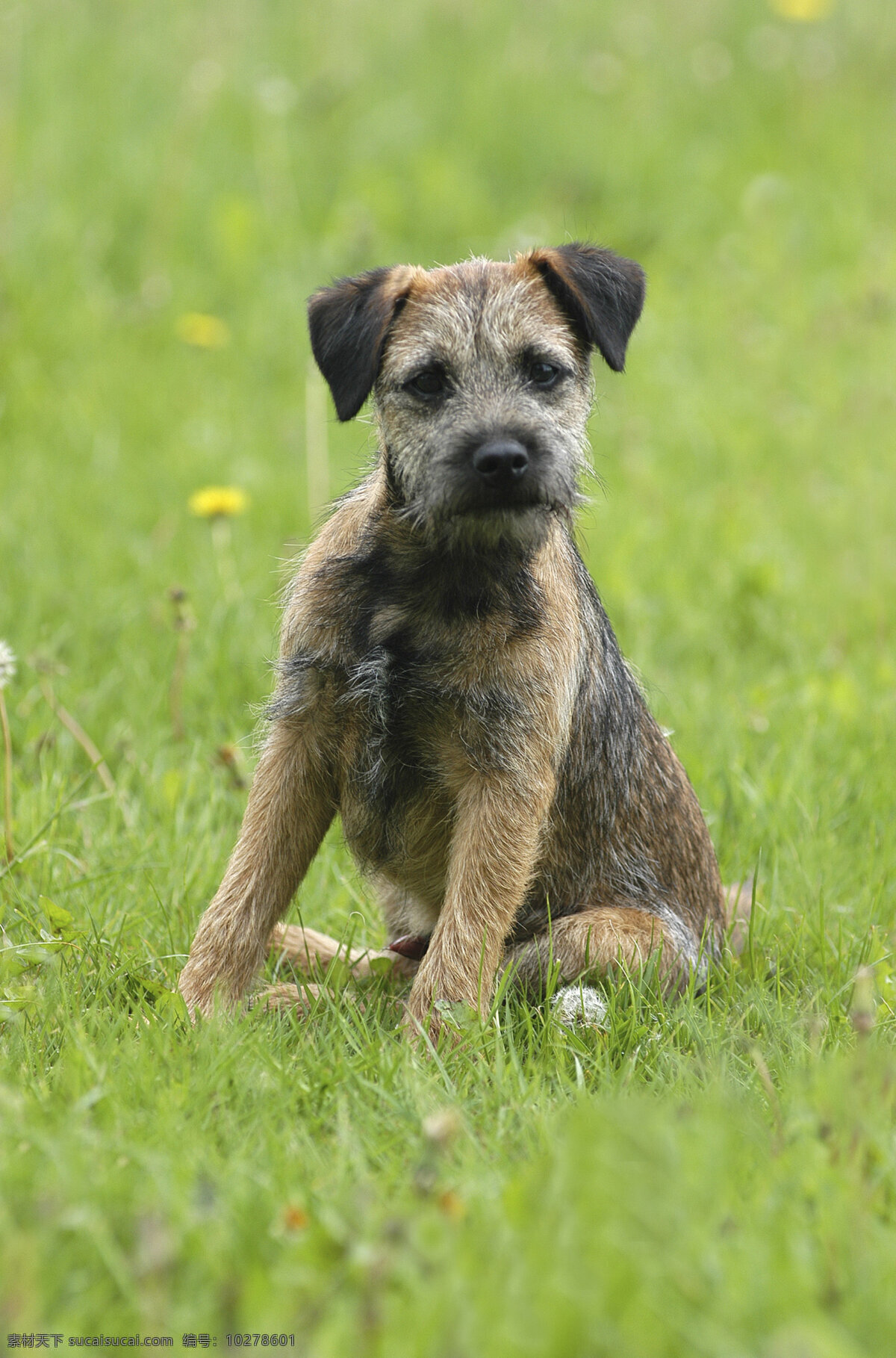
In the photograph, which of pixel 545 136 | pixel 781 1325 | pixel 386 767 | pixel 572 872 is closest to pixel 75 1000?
pixel 386 767

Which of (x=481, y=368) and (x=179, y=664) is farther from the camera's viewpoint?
(x=179, y=664)

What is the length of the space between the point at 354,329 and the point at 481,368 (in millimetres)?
336

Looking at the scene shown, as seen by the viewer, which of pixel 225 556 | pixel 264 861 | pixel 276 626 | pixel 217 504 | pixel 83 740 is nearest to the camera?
pixel 264 861

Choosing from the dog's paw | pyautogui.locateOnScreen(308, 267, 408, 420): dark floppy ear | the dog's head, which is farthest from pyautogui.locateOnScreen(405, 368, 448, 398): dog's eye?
the dog's paw

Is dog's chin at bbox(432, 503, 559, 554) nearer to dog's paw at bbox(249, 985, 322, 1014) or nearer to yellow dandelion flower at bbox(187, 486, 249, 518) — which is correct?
dog's paw at bbox(249, 985, 322, 1014)

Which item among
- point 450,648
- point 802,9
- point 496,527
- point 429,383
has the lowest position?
point 450,648

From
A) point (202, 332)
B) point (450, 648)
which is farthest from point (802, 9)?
point (450, 648)

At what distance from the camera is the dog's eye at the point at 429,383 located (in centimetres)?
329

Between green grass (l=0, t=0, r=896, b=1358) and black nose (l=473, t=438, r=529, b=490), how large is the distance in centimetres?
119

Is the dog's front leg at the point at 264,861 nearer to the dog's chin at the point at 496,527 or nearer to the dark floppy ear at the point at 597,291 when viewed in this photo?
the dog's chin at the point at 496,527

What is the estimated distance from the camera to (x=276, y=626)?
5168mm

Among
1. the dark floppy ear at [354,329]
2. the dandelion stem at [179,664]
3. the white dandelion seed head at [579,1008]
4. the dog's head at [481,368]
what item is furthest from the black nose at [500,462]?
the dandelion stem at [179,664]

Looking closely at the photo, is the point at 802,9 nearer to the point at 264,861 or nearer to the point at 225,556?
the point at 225,556

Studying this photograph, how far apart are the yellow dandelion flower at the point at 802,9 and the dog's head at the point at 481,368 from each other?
8864 mm
